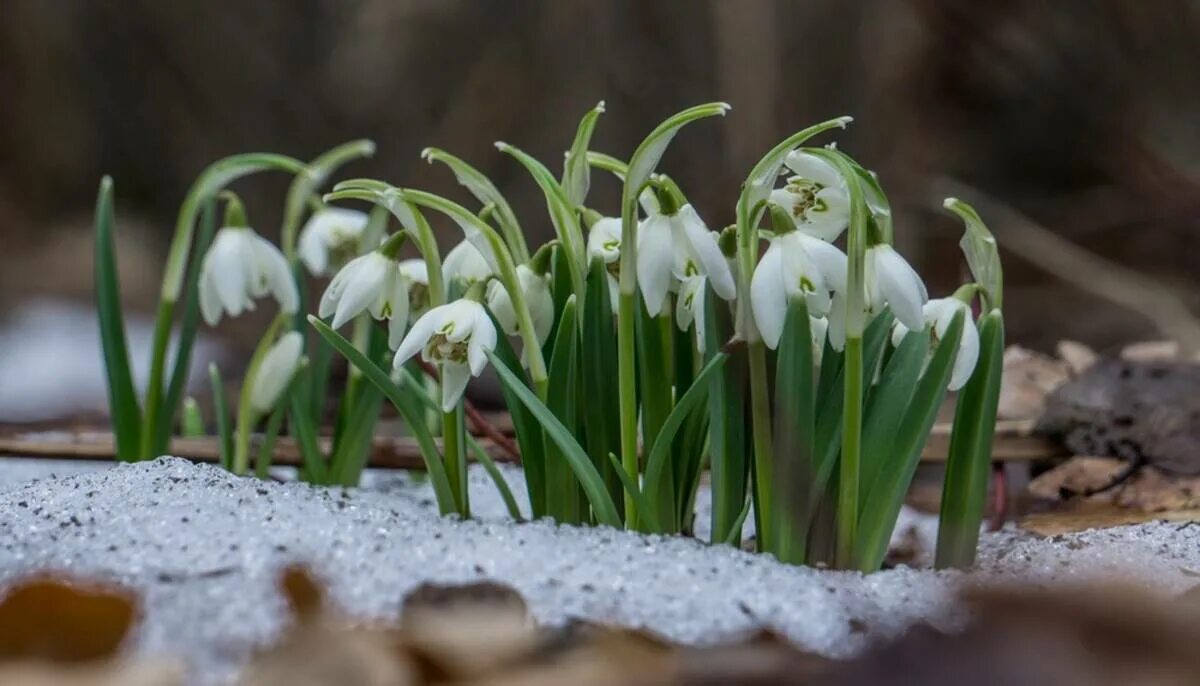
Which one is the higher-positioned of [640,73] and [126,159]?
[640,73]

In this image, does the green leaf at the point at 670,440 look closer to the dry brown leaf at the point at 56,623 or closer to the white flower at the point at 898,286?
the white flower at the point at 898,286

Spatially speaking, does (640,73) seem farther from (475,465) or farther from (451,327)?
(451,327)

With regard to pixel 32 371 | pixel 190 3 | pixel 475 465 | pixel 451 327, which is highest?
pixel 190 3

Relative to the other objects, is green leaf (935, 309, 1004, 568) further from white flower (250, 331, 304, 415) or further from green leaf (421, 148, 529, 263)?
white flower (250, 331, 304, 415)

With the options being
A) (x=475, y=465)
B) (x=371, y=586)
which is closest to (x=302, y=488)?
(x=371, y=586)

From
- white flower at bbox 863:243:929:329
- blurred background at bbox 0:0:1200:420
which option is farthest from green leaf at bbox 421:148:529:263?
blurred background at bbox 0:0:1200:420

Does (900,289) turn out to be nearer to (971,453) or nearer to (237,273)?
(971,453)

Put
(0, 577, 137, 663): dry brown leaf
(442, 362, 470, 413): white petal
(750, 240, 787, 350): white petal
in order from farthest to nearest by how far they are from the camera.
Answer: (442, 362, 470, 413): white petal → (750, 240, 787, 350): white petal → (0, 577, 137, 663): dry brown leaf
